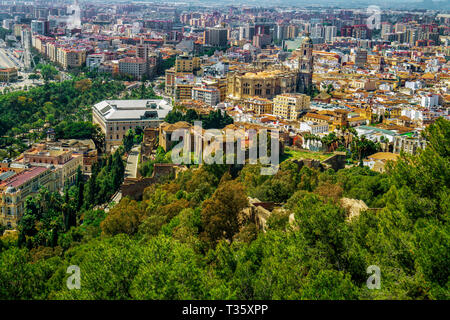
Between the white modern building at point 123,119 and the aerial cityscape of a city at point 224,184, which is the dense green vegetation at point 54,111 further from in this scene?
the white modern building at point 123,119

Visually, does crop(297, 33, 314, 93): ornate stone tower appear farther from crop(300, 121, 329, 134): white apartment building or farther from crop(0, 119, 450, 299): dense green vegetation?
crop(0, 119, 450, 299): dense green vegetation

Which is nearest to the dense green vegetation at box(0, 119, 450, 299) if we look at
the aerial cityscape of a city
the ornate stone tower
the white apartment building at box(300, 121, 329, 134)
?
the aerial cityscape of a city

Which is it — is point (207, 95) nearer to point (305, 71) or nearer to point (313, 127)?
point (305, 71)

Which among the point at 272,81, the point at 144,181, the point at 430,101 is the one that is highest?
the point at 272,81

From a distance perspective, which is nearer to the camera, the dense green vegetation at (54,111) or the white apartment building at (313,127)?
the white apartment building at (313,127)

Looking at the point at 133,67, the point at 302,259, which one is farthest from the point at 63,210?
the point at 133,67

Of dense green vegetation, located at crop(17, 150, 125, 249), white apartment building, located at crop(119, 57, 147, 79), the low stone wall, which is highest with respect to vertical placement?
white apartment building, located at crop(119, 57, 147, 79)

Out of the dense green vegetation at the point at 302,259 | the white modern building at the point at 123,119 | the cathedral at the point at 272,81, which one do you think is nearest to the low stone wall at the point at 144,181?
the dense green vegetation at the point at 302,259

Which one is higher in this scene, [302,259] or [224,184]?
[302,259]
